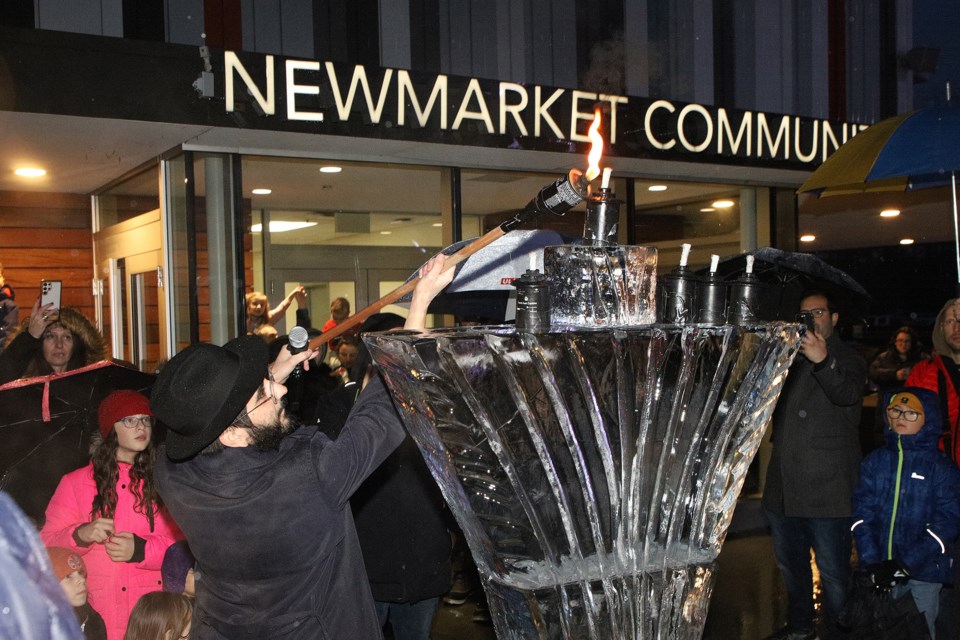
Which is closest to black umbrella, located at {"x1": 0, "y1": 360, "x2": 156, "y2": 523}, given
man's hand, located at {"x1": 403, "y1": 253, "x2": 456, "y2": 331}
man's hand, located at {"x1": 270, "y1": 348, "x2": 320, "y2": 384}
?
man's hand, located at {"x1": 270, "y1": 348, "x2": 320, "y2": 384}

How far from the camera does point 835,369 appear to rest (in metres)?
4.14

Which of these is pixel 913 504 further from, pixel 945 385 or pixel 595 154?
pixel 595 154

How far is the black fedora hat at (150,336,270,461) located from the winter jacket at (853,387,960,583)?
3.08 metres

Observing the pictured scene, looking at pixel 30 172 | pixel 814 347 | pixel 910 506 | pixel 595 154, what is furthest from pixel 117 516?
pixel 30 172

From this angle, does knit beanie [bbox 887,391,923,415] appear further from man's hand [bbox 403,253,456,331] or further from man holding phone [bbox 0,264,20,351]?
man holding phone [bbox 0,264,20,351]

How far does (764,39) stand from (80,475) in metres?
6.29

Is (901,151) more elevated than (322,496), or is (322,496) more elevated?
(901,151)

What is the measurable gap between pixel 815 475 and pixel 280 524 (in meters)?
3.02

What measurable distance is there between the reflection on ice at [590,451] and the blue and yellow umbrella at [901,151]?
2483 millimetres

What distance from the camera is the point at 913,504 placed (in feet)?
13.2

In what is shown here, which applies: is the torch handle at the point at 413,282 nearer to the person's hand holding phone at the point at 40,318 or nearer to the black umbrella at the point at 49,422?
the black umbrella at the point at 49,422

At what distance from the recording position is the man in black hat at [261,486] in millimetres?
2154

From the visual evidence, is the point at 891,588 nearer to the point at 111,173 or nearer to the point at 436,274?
the point at 436,274

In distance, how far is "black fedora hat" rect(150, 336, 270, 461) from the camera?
212cm
